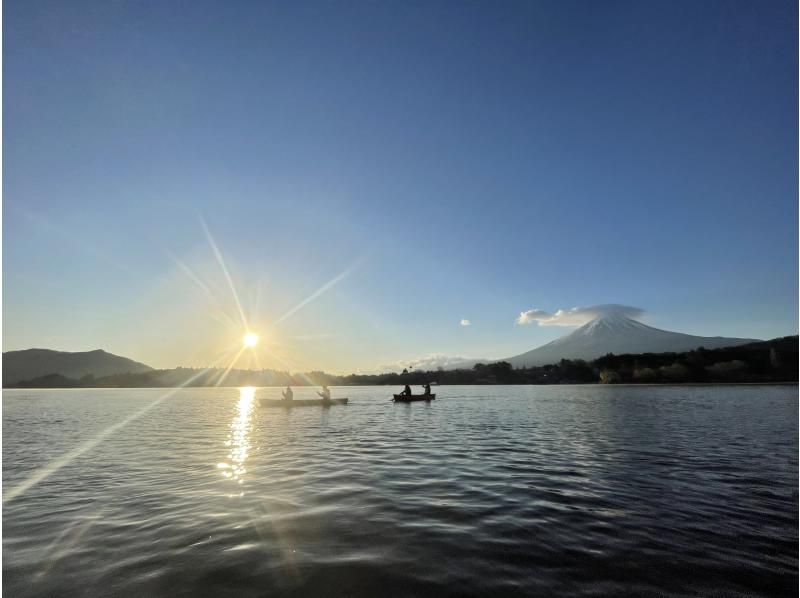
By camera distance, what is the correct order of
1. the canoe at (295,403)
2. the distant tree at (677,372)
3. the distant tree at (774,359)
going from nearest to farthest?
the canoe at (295,403) → the distant tree at (774,359) → the distant tree at (677,372)

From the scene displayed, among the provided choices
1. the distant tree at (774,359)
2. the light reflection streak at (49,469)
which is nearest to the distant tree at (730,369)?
the distant tree at (774,359)

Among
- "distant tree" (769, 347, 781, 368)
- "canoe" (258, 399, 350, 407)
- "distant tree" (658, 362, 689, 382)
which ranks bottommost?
"canoe" (258, 399, 350, 407)

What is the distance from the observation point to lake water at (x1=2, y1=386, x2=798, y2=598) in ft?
30.5

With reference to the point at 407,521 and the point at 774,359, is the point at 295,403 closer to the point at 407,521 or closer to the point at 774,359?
the point at 407,521

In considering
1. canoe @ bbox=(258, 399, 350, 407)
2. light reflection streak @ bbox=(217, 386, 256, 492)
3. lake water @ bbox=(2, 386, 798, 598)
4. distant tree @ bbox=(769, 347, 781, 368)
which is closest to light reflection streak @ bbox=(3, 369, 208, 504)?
lake water @ bbox=(2, 386, 798, 598)

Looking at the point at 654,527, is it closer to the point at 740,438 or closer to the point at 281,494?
the point at 281,494

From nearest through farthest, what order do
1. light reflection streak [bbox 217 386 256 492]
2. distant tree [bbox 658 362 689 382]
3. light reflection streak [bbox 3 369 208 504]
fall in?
1. light reflection streak [bbox 3 369 208 504]
2. light reflection streak [bbox 217 386 256 492]
3. distant tree [bbox 658 362 689 382]

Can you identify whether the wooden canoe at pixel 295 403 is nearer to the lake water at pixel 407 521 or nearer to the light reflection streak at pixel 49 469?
the light reflection streak at pixel 49 469

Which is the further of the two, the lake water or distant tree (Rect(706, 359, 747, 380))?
distant tree (Rect(706, 359, 747, 380))

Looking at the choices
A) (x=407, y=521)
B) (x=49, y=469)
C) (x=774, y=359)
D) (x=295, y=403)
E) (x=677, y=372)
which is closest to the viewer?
(x=407, y=521)

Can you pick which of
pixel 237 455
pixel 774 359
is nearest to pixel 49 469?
Result: pixel 237 455

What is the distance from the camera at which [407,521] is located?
1323cm

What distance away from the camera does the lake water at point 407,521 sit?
930 centimetres

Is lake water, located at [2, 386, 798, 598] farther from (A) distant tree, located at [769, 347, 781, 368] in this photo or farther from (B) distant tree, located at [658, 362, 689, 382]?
(A) distant tree, located at [769, 347, 781, 368]
